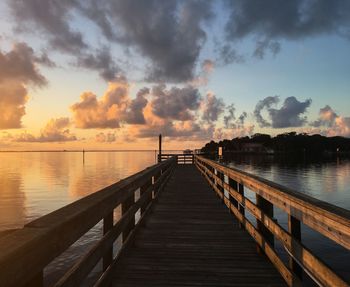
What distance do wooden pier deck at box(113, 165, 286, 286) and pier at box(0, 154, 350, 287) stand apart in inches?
0.5

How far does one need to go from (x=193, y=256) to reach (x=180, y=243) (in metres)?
0.84

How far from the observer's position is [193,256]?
588 centimetres

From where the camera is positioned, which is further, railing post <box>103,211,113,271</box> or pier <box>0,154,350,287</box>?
railing post <box>103,211,113,271</box>

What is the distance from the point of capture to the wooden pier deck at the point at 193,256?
4781 mm

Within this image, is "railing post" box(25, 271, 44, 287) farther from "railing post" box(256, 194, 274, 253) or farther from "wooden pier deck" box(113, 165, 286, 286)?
"railing post" box(256, 194, 274, 253)

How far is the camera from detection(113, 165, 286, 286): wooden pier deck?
15.7 feet

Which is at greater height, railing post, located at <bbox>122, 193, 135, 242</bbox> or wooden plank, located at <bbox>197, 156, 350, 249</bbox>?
wooden plank, located at <bbox>197, 156, 350, 249</bbox>

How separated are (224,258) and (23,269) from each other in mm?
4399

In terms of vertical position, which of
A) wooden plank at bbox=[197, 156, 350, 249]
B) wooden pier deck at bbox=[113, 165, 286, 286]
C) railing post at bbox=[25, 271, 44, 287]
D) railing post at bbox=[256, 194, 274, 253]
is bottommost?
wooden pier deck at bbox=[113, 165, 286, 286]

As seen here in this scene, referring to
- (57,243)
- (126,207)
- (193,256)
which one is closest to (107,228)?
(126,207)

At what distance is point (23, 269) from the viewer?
1844 mm

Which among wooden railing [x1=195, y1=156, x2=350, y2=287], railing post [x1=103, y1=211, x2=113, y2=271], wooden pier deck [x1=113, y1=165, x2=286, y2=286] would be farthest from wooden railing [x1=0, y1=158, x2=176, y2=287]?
wooden railing [x1=195, y1=156, x2=350, y2=287]

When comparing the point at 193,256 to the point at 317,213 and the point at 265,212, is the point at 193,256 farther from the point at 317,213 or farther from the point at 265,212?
the point at 317,213

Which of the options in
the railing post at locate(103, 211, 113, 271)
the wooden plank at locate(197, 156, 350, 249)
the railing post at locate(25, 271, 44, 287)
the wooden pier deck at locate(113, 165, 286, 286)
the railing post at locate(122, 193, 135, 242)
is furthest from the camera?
the railing post at locate(122, 193, 135, 242)
